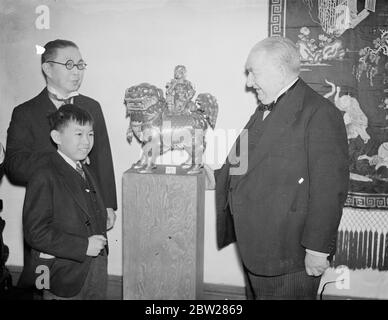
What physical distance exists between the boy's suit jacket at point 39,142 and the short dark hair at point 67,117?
0.15m

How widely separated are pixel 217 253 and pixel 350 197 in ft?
2.28

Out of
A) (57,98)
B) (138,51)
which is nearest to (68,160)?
(57,98)

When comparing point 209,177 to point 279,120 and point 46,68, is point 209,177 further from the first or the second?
point 46,68

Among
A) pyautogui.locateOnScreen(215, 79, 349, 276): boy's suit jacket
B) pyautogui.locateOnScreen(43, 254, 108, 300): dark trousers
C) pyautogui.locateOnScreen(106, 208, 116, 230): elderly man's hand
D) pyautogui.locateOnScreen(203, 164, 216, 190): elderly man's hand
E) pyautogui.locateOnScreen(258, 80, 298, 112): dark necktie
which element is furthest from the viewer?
pyautogui.locateOnScreen(106, 208, 116, 230): elderly man's hand

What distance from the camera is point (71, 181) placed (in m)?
1.80

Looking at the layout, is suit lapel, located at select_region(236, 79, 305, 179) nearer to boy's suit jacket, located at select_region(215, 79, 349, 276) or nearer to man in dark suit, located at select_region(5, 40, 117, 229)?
boy's suit jacket, located at select_region(215, 79, 349, 276)

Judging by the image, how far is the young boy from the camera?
1.76m

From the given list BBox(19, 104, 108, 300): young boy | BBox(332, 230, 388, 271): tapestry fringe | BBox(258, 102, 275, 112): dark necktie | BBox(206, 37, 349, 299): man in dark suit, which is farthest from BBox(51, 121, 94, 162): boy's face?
BBox(332, 230, 388, 271): tapestry fringe

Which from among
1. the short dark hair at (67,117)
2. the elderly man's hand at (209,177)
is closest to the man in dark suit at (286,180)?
the elderly man's hand at (209,177)

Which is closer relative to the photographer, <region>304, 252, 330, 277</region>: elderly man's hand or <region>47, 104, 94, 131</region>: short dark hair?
<region>304, 252, 330, 277</region>: elderly man's hand

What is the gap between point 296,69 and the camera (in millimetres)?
1671

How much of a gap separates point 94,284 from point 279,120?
110 cm

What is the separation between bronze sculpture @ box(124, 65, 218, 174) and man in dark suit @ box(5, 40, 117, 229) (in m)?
0.31

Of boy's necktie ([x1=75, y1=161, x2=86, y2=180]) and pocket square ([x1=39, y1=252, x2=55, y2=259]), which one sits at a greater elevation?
boy's necktie ([x1=75, y1=161, x2=86, y2=180])
